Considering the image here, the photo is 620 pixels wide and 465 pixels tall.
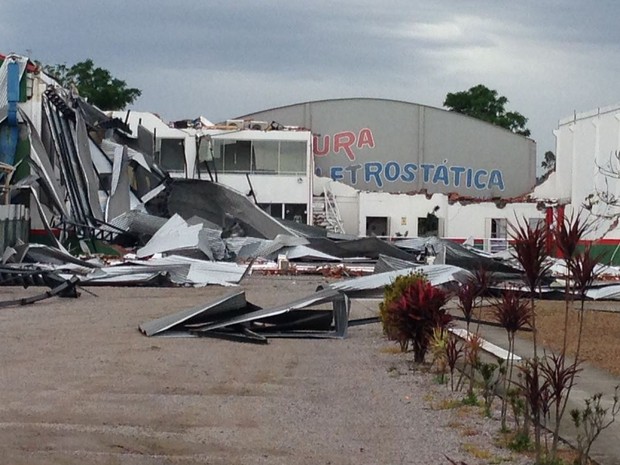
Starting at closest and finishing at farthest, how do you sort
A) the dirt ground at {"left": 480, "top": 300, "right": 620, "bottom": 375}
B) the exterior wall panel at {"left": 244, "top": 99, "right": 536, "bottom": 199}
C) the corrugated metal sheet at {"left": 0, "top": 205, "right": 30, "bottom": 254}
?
1. the dirt ground at {"left": 480, "top": 300, "right": 620, "bottom": 375}
2. the corrugated metal sheet at {"left": 0, "top": 205, "right": 30, "bottom": 254}
3. the exterior wall panel at {"left": 244, "top": 99, "right": 536, "bottom": 199}

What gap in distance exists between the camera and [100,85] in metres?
80.4

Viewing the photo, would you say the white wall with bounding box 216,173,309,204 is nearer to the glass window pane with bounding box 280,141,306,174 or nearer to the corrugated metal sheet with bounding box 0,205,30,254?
the glass window pane with bounding box 280,141,306,174

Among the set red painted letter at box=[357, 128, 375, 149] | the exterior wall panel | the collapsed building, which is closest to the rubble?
the collapsed building

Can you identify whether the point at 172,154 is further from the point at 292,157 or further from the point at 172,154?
the point at 292,157

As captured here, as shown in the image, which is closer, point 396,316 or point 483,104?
point 396,316

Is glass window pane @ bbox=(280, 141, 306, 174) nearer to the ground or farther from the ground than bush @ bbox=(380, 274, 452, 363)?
farther from the ground

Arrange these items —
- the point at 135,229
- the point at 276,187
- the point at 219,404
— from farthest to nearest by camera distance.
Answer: the point at 276,187 < the point at 135,229 < the point at 219,404

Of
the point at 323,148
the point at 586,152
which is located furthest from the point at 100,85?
the point at 586,152

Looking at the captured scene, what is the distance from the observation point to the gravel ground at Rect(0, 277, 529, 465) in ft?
27.6

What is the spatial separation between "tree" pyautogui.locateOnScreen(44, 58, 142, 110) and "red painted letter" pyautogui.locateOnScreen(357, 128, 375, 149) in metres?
24.4

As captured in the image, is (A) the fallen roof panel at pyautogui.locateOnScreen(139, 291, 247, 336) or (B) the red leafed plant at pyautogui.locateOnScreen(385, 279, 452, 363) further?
(A) the fallen roof panel at pyautogui.locateOnScreen(139, 291, 247, 336)

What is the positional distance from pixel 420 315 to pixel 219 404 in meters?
3.69

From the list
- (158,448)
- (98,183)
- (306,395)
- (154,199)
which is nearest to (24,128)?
(98,183)

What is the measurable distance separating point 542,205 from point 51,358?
39.2 metres
